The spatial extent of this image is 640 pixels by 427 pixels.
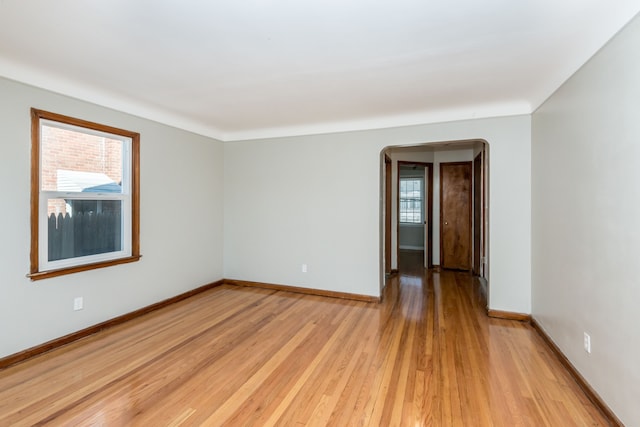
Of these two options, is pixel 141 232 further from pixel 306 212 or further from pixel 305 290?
pixel 305 290

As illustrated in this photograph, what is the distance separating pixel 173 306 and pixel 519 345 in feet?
12.4

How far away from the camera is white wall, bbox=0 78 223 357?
2.39 meters

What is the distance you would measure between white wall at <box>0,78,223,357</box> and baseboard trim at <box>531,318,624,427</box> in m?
4.10

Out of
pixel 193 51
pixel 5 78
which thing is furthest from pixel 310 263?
pixel 5 78

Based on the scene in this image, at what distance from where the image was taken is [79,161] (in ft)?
9.55

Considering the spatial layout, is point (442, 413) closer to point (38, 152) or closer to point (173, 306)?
point (173, 306)

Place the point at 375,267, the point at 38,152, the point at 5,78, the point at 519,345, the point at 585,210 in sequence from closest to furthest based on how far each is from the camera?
the point at 585,210, the point at 5,78, the point at 38,152, the point at 519,345, the point at 375,267

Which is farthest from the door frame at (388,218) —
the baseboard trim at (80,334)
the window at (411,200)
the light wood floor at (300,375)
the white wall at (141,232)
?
the baseboard trim at (80,334)

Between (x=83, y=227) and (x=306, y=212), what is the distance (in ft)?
8.30

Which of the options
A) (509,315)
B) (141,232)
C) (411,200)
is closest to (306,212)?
(141,232)

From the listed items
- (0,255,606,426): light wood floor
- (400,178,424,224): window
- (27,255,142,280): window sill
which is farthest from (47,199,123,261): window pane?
(400,178,424,224): window

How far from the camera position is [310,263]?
4305mm

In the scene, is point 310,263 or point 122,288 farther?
point 310,263

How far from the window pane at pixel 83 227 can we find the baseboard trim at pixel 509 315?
4223 millimetres
